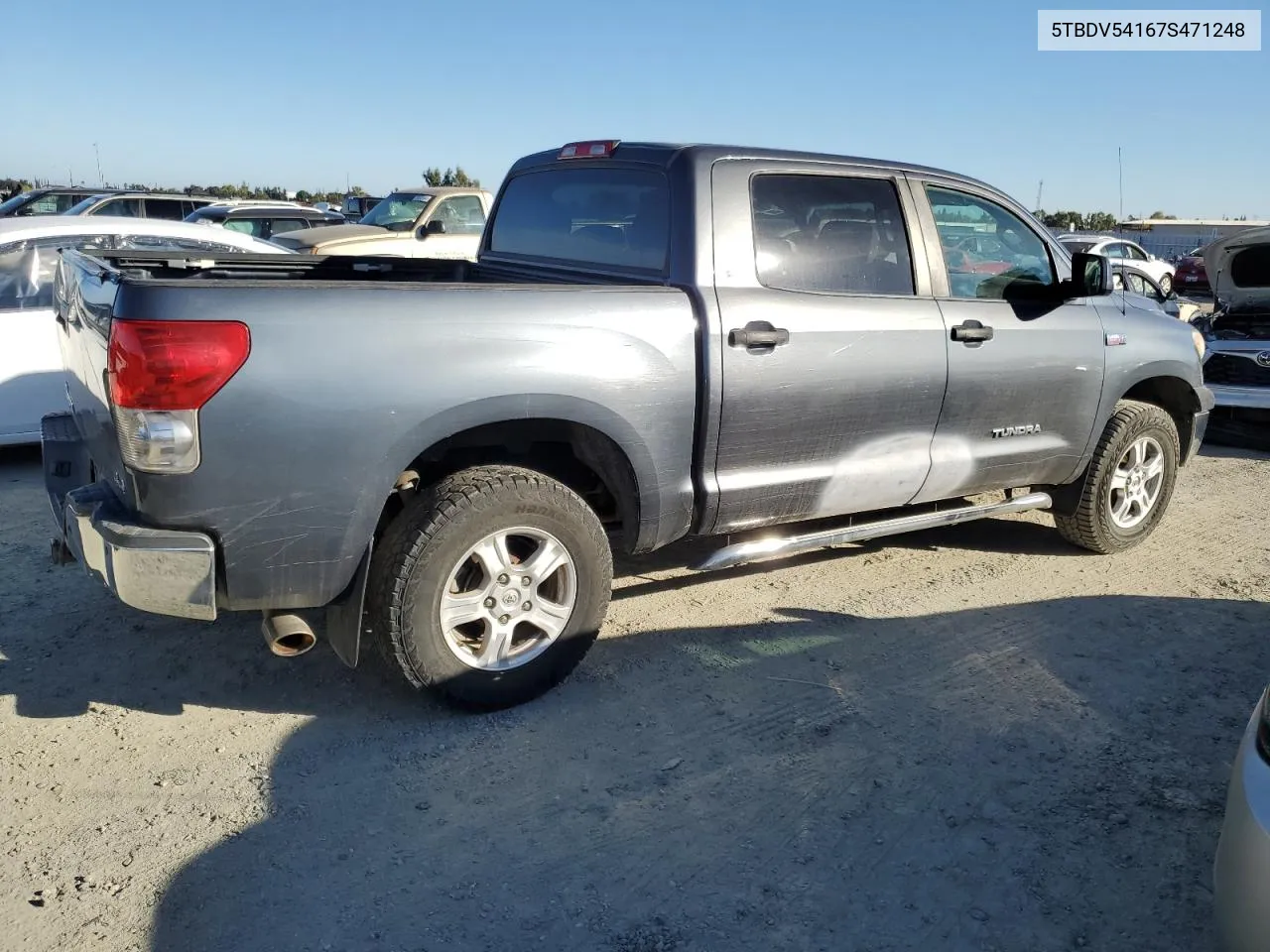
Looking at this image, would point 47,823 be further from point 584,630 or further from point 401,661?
point 584,630

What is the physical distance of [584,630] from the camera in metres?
3.76

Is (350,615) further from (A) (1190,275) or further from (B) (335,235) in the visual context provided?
(A) (1190,275)

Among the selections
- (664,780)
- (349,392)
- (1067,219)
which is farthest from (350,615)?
(1067,219)

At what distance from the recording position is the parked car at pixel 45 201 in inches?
682

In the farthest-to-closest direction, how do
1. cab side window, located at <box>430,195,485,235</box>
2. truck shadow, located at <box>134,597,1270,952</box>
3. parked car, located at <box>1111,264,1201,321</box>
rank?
cab side window, located at <box>430,195,485,235</box>
parked car, located at <box>1111,264,1201,321</box>
truck shadow, located at <box>134,597,1270,952</box>

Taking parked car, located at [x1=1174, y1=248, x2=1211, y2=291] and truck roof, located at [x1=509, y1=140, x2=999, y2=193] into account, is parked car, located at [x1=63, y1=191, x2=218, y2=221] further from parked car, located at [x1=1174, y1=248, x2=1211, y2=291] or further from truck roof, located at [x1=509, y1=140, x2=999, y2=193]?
parked car, located at [x1=1174, y1=248, x2=1211, y2=291]

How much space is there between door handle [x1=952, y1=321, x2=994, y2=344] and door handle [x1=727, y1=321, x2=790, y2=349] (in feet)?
3.23

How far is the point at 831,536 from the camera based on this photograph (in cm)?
436

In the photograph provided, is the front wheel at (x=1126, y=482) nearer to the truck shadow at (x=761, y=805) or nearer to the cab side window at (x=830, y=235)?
the truck shadow at (x=761, y=805)

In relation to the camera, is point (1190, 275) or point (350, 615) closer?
point (350, 615)

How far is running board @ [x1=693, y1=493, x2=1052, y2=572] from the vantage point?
4109 millimetres

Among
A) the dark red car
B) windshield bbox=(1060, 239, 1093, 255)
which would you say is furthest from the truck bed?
the dark red car

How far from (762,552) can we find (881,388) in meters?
0.83

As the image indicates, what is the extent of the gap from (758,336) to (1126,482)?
2.73m
